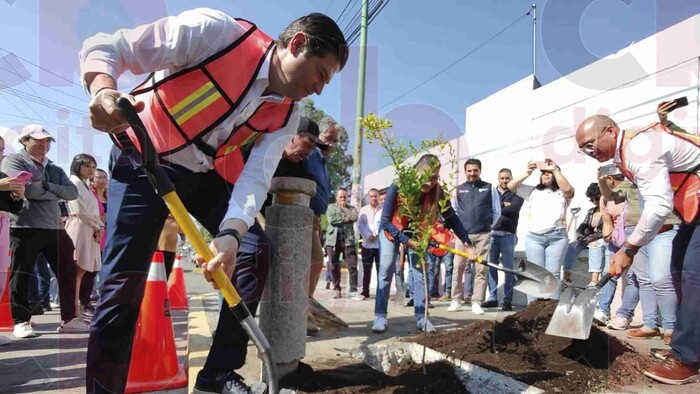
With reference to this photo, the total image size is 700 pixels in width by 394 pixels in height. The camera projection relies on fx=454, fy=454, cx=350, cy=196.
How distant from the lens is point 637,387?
8.51 ft

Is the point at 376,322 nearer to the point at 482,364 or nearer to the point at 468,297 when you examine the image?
the point at 482,364

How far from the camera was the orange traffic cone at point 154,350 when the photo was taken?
8.63ft

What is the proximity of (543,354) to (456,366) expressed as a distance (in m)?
0.61

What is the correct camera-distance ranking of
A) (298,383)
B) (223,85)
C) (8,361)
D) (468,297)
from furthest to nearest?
(468,297)
(8,361)
(298,383)
(223,85)

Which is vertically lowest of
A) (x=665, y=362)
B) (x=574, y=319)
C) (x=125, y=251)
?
(x=665, y=362)

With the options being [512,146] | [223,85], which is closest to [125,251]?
[223,85]

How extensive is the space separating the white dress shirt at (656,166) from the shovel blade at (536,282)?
900mm

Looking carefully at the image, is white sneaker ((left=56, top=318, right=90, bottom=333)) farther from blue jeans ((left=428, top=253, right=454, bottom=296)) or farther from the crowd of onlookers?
blue jeans ((left=428, top=253, right=454, bottom=296))

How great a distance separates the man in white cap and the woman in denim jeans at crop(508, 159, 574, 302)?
16.5 feet

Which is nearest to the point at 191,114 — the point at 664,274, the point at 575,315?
the point at 575,315

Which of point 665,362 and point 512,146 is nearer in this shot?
point 665,362

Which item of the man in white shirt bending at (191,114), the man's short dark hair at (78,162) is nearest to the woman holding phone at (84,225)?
the man's short dark hair at (78,162)

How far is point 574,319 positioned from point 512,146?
6501 mm

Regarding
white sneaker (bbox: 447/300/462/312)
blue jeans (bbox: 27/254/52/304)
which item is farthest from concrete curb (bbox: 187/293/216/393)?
white sneaker (bbox: 447/300/462/312)
